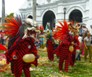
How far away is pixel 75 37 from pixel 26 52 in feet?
13.8

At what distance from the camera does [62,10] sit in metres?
41.3

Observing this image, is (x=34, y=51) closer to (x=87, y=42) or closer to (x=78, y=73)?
(x=78, y=73)

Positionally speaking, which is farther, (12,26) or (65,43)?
(65,43)

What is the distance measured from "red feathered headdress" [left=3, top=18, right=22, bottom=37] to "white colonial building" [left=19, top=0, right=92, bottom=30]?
84.1 feet

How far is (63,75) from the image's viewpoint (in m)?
11.6

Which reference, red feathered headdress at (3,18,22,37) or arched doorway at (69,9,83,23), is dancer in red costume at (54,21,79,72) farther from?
arched doorway at (69,9,83,23)

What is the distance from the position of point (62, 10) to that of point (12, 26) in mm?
32604

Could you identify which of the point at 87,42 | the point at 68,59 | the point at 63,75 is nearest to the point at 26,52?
the point at 63,75

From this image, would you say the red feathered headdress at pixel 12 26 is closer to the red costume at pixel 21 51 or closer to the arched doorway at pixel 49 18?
the red costume at pixel 21 51

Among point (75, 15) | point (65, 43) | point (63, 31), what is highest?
point (75, 15)

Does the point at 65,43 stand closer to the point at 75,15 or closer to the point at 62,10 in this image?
the point at 62,10

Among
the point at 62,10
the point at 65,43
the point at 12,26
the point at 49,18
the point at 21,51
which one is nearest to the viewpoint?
the point at 21,51

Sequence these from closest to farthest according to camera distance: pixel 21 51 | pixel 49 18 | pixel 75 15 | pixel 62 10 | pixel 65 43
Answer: pixel 21 51
pixel 65 43
pixel 62 10
pixel 75 15
pixel 49 18

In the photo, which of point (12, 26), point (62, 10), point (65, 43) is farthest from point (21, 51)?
point (62, 10)
